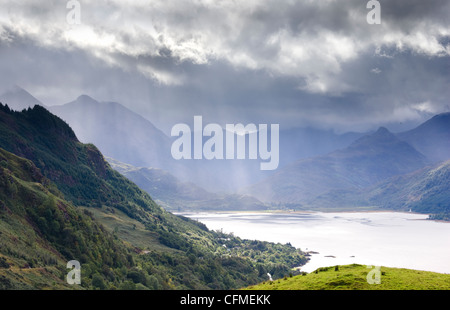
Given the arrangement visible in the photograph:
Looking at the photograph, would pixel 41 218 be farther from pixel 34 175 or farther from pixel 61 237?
pixel 34 175

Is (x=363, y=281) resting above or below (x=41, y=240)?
below

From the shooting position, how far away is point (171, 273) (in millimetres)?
169375

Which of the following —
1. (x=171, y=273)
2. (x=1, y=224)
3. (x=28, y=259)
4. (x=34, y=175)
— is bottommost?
(x=171, y=273)

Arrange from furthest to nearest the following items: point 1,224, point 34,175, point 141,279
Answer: point 34,175 < point 141,279 < point 1,224

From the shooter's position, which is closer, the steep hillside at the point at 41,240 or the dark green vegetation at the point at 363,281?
the dark green vegetation at the point at 363,281

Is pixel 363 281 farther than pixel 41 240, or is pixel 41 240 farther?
pixel 41 240

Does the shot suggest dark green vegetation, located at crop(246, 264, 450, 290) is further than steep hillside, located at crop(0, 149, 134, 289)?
No
